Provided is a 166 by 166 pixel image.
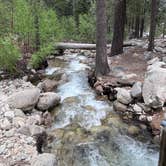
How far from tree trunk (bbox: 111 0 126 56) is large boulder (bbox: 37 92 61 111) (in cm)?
482

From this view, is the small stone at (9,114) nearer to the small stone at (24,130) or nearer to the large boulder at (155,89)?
the small stone at (24,130)

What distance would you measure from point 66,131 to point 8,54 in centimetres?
378

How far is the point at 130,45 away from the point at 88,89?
5435mm

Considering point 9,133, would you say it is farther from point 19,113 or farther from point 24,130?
point 19,113

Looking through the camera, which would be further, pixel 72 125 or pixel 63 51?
pixel 63 51

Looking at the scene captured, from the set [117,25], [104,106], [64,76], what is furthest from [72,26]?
[104,106]

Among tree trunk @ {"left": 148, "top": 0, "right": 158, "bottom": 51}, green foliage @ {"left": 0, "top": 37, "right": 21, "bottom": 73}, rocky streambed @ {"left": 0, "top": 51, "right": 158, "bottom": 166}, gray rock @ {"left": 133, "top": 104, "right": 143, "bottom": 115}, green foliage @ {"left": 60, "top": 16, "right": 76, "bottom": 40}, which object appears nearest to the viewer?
rocky streambed @ {"left": 0, "top": 51, "right": 158, "bottom": 166}

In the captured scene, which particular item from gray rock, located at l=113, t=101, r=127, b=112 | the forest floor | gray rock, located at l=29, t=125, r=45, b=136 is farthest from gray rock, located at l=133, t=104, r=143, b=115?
gray rock, located at l=29, t=125, r=45, b=136

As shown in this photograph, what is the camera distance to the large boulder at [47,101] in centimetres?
741

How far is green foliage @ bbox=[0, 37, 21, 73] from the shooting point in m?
8.95

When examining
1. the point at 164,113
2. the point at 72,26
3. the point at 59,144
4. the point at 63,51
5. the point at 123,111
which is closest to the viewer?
the point at 59,144

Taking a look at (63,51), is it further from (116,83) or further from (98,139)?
(98,139)

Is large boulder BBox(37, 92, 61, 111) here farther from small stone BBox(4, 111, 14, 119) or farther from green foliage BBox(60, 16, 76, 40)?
green foliage BBox(60, 16, 76, 40)

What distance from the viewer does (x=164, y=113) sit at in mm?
6867
